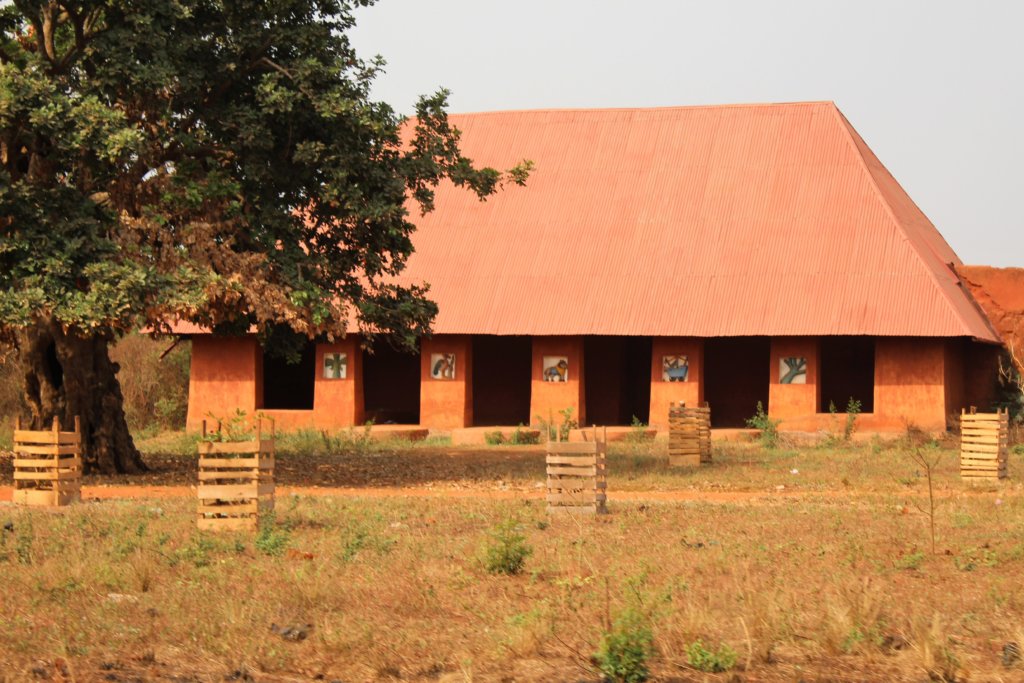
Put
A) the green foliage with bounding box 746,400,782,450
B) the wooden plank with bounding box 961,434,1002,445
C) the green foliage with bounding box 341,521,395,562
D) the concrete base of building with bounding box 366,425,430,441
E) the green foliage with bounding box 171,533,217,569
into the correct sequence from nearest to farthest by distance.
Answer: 1. the green foliage with bounding box 171,533,217,569
2. the green foliage with bounding box 341,521,395,562
3. the wooden plank with bounding box 961,434,1002,445
4. the green foliage with bounding box 746,400,782,450
5. the concrete base of building with bounding box 366,425,430,441

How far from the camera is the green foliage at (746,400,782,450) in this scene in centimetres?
2975

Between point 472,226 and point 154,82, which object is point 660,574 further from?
point 472,226

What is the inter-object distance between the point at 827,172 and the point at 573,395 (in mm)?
8432

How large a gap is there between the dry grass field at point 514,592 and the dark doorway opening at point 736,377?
15.7 metres

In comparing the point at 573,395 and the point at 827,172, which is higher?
the point at 827,172

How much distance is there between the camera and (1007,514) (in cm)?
1666

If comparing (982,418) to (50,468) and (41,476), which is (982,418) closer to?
(50,468)

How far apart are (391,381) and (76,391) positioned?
47.9 ft

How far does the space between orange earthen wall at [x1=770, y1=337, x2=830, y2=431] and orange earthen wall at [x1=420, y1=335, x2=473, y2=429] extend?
7000mm

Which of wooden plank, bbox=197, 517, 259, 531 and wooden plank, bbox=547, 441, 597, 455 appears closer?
wooden plank, bbox=197, 517, 259, 531

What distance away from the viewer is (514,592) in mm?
11977

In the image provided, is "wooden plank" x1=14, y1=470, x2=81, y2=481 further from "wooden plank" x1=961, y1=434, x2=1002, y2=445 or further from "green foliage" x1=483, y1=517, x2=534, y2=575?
"wooden plank" x1=961, y1=434, x2=1002, y2=445

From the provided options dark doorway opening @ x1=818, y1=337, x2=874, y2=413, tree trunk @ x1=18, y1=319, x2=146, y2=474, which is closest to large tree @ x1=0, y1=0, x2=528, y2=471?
tree trunk @ x1=18, y1=319, x2=146, y2=474

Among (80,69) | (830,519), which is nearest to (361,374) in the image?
(80,69)
